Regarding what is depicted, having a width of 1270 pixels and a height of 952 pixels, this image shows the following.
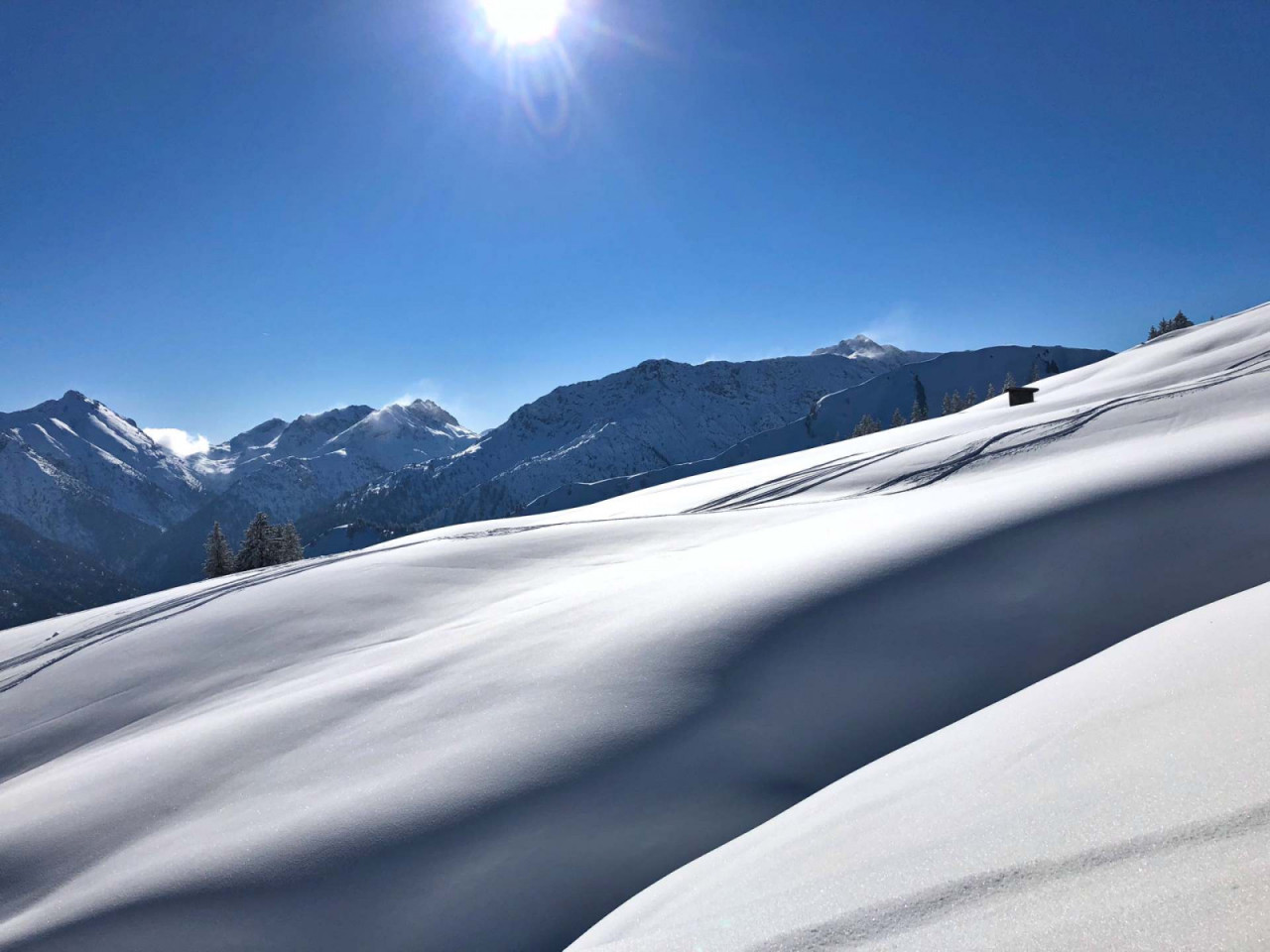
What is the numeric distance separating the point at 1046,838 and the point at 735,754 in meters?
2.56

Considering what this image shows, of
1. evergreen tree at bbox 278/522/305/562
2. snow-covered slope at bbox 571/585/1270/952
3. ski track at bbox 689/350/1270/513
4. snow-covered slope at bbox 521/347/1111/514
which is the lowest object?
snow-covered slope at bbox 571/585/1270/952

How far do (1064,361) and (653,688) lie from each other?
9129 inches

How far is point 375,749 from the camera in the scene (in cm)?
534

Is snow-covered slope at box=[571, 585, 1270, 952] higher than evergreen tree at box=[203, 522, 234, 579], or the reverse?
evergreen tree at box=[203, 522, 234, 579]

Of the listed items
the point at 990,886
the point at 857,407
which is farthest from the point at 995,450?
the point at 857,407

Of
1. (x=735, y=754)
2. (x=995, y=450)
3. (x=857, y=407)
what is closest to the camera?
(x=735, y=754)

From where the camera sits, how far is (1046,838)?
8.27 ft

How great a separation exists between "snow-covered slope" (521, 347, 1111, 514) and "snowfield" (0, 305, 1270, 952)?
119523mm

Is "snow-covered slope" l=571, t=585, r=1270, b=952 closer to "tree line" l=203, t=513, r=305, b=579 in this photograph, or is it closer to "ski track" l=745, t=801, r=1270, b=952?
"ski track" l=745, t=801, r=1270, b=952

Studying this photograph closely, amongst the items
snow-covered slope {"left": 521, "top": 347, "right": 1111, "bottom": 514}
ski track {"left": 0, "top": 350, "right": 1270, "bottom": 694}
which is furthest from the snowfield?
snow-covered slope {"left": 521, "top": 347, "right": 1111, "bottom": 514}

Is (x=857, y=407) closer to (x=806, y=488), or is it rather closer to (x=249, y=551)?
(x=249, y=551)

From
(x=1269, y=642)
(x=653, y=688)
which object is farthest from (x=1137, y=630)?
(x=653, y=688)

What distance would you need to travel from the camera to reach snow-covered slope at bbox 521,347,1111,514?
13900 cm

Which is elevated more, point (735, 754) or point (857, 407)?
point (857, 407)
